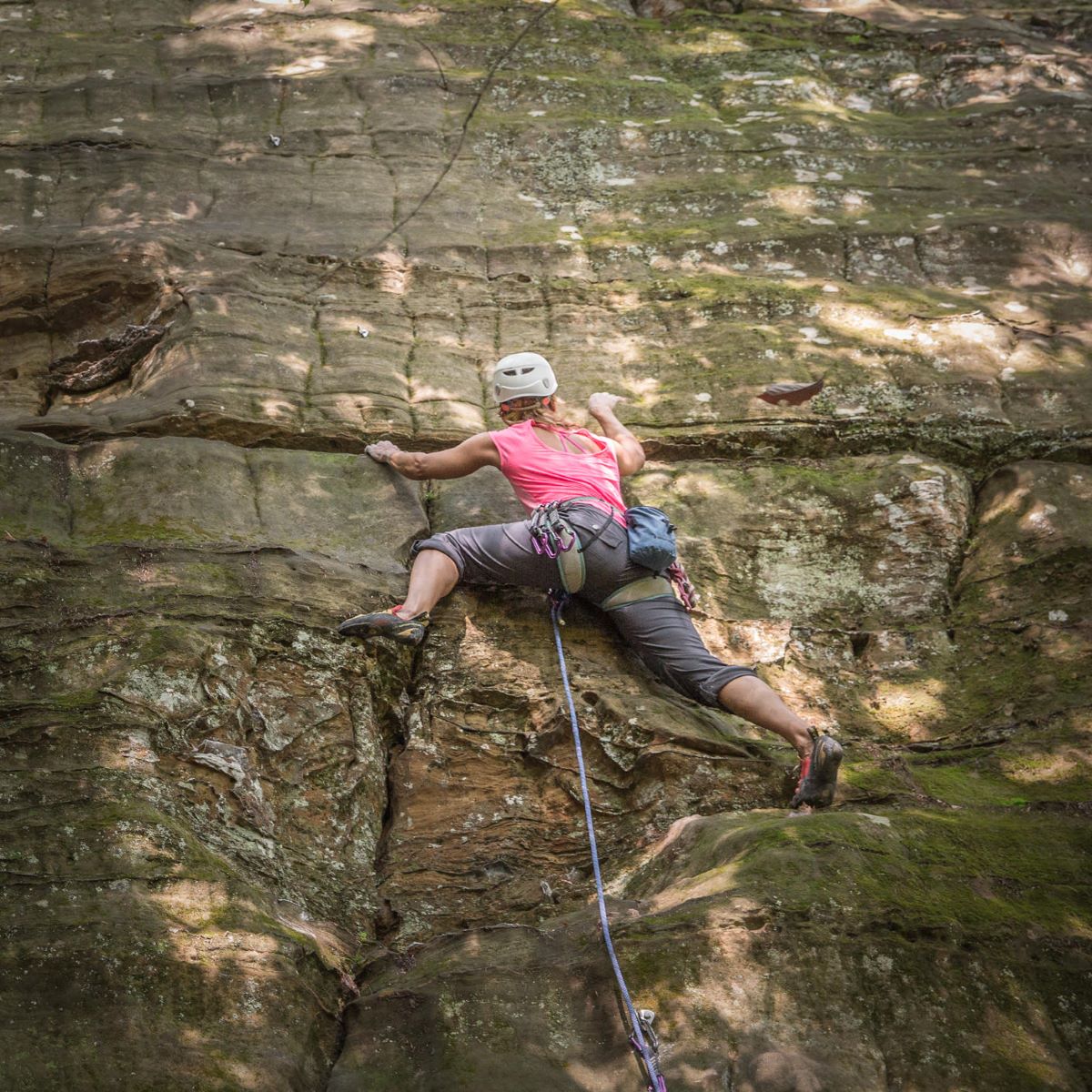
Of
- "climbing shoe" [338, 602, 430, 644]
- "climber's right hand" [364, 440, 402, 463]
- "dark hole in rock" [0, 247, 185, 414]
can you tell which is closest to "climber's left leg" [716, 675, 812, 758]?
"climbing shoe" [338, 602, 430, 644]

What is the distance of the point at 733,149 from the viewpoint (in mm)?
9711

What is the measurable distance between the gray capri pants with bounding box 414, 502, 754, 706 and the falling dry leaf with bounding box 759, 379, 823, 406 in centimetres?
195

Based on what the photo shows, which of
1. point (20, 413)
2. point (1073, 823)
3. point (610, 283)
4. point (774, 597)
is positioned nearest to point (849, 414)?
point (774, 597)

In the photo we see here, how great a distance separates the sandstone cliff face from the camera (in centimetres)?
406

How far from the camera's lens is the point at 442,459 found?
6488mm

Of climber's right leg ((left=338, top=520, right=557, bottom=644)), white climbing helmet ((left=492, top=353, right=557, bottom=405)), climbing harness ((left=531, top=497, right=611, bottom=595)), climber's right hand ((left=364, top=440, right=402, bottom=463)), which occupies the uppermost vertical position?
white climbing helmet ((left=492, top=353, right=557, bottom=405))

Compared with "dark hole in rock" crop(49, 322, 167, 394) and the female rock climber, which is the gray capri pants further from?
"dark hole in rock" crop(49, 322, 167, 394)

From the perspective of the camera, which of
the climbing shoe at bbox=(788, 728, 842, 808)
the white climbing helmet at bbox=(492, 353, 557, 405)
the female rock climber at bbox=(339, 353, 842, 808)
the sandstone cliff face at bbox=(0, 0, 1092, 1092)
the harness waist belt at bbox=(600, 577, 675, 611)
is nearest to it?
the sandstone cliff face at bbox=(0, 0, 1092, 1092)

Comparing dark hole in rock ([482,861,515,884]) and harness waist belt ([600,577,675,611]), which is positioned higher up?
harness waist belt ([600,577,675,611])

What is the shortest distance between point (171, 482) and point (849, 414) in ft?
13.1

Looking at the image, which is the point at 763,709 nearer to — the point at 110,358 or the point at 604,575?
the point at 604,575

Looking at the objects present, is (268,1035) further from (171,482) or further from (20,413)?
(20,413)

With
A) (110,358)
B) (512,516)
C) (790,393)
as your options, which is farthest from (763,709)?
(110,358)

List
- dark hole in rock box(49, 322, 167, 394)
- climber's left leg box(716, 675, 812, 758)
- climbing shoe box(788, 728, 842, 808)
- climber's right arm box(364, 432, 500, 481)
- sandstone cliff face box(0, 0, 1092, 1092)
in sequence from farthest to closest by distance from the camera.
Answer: dark hole in rock box(49, 322, 167, 394), climber's right arm box(364, 432, 500, 481), climber's left leg box(716, 675, 812, 758), climbing shoe box(788, 728, 842, 808), sandstone cliff face box(0, 0, 1092, 1092)
